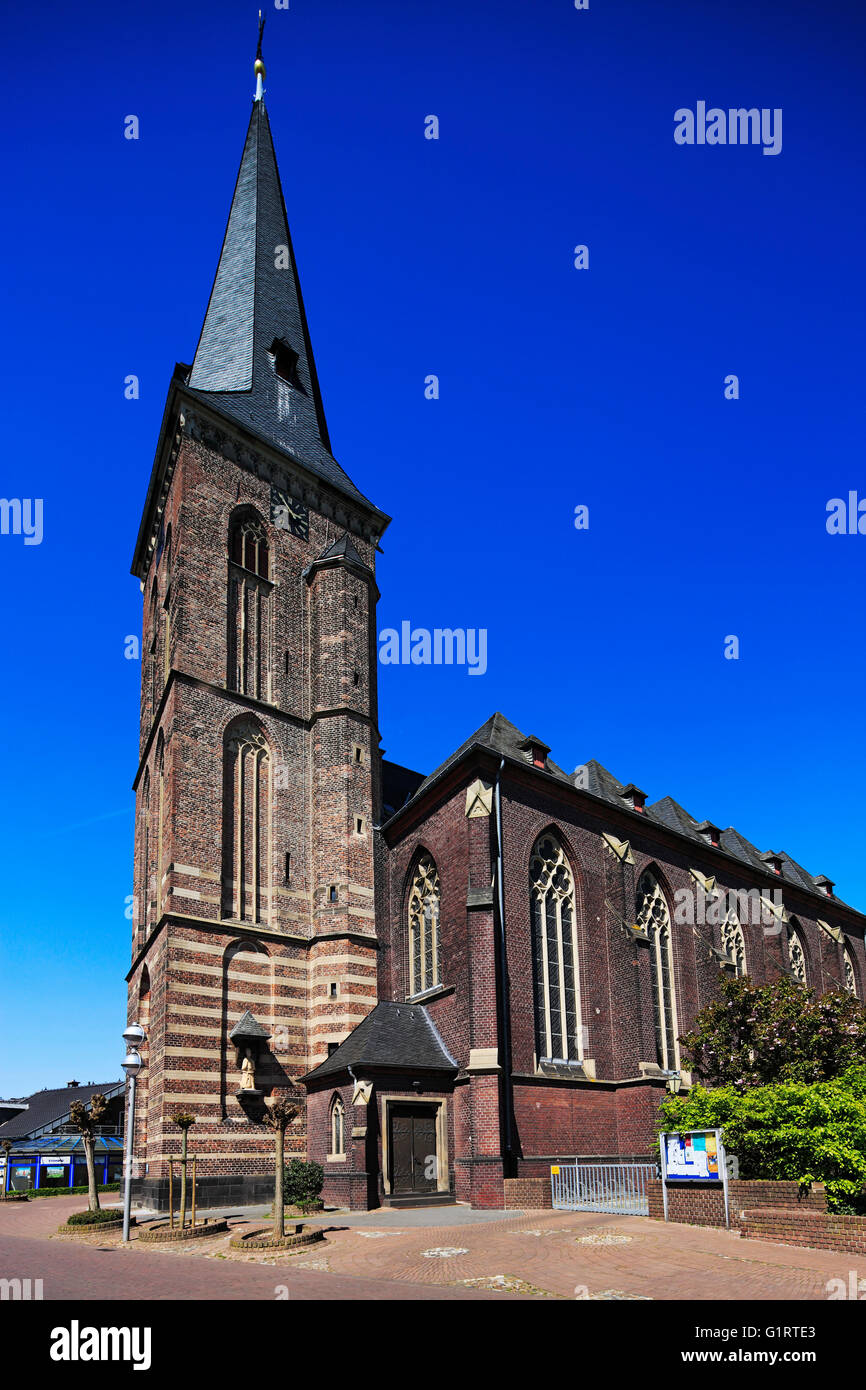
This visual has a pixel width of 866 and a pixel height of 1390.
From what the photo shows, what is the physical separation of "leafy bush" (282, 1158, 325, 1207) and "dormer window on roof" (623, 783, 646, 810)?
57.1 ft

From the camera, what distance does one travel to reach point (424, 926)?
29984mm

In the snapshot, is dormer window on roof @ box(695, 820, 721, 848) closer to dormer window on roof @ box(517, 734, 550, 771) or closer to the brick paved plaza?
dormer window on roof @ box(517, 734, 550, 771)

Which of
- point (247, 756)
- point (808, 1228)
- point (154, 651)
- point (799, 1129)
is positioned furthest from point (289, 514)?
point (808, 1228)

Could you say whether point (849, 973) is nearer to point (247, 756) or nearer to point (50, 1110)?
point (247, 756)

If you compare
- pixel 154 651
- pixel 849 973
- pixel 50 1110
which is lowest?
pixel 50 1110

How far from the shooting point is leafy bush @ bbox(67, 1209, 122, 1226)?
21.0m

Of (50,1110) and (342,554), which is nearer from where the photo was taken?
(342,554)

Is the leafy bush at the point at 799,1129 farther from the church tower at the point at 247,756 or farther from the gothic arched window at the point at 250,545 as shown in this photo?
the gothic arched window at the point at 250,545

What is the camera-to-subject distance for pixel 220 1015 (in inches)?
1033

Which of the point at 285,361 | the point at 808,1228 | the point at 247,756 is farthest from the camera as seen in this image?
the point at 285,361

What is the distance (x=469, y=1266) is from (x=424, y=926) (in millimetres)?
16345

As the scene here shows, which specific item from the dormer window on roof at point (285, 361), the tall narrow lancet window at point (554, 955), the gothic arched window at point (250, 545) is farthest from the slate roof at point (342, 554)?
the tall narrow lancet window at point (554, 955)
